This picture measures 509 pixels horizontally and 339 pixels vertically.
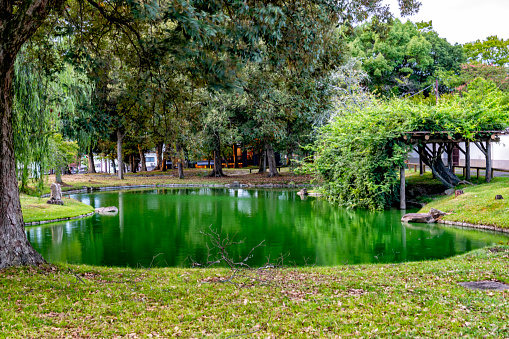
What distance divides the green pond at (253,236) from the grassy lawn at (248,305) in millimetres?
2309

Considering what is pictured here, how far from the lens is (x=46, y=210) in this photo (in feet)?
59.6

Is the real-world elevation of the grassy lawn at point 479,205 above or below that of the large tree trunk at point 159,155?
below

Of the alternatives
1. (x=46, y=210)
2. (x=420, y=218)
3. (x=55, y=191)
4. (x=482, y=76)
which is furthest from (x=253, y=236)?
(x=482, y=76)

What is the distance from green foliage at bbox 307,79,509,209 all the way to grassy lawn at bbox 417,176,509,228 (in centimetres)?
230

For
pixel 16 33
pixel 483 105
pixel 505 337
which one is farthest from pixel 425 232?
pixel 16 33

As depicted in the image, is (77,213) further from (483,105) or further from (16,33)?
(483,105)

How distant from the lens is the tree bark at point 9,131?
6.91 m

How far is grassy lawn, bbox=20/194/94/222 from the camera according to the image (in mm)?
17094

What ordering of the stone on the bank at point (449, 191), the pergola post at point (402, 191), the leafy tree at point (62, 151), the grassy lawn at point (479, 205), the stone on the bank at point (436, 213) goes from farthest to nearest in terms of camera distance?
the leafy tree at point (62, 151)
the pergola post at point (402, 191)
the stone on the bank at point (449, 191)
the stone on the bank at point (436, 213)
the grassy lawn at point (479, 205)

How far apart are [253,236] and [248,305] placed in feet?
28.9

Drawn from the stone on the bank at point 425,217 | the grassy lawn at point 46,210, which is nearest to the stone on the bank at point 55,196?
the grassy lawn at point 46,210

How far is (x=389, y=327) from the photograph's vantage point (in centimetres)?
495

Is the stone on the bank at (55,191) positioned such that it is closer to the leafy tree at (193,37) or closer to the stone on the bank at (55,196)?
the stone on the bank at (55,196)

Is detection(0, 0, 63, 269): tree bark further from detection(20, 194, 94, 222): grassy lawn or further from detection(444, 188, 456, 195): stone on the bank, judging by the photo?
detection(444, 188, 456, 195): stone on the bank
